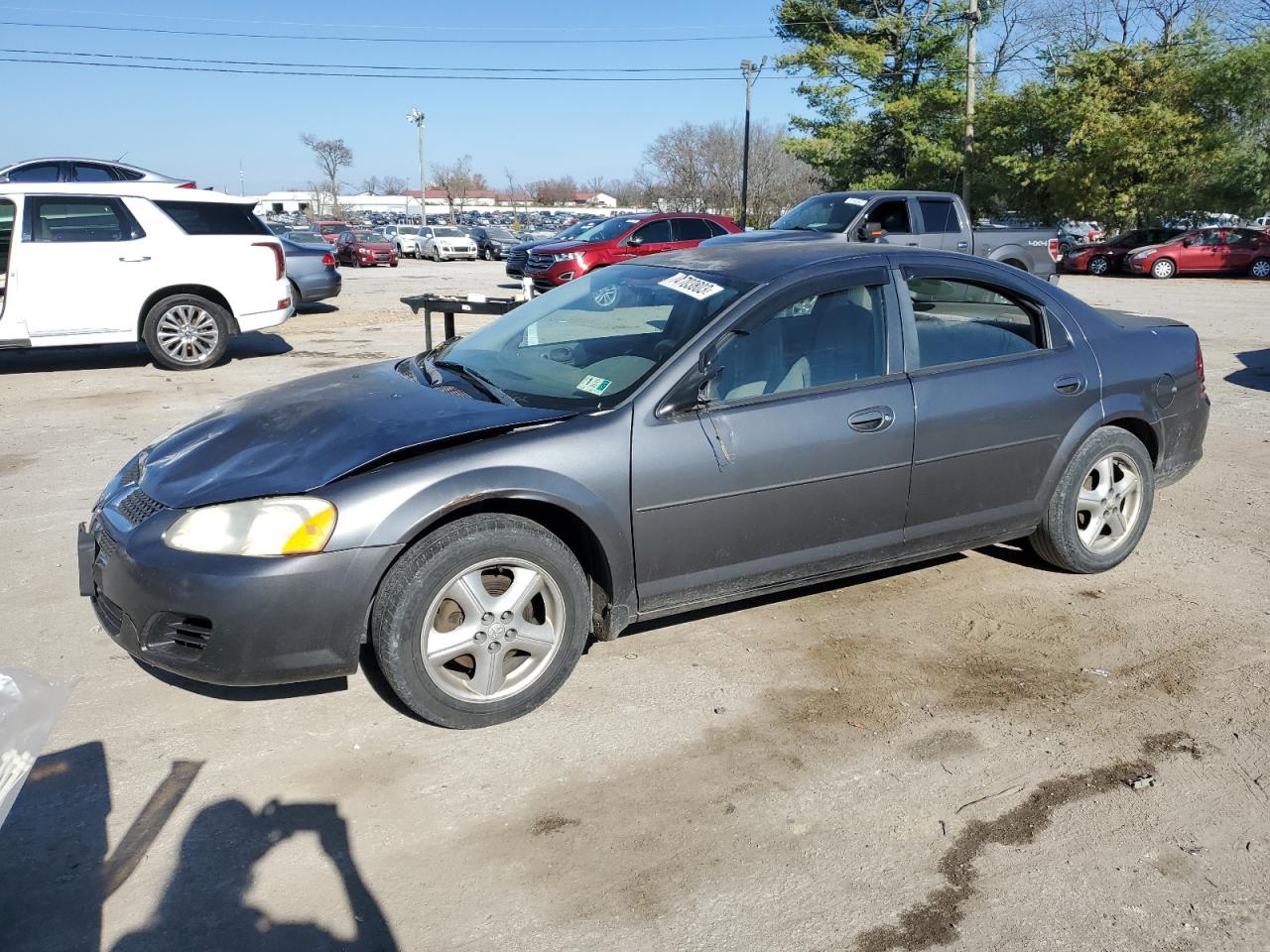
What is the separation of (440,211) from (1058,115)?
8627cm

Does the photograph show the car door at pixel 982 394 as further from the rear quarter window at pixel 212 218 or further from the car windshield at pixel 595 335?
the rear quarter window at pixel 212 218

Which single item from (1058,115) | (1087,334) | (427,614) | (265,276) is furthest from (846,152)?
(427,614)

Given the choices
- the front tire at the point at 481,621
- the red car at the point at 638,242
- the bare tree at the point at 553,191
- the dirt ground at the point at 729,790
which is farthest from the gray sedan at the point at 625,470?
the bare tree at the point at 553,191

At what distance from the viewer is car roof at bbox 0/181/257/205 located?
936 centimetres

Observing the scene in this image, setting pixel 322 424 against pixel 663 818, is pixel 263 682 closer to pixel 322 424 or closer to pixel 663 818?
pixel 322 424

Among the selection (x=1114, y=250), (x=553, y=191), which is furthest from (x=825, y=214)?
(x=553, y=191)

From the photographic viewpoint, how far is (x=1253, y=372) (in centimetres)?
1047

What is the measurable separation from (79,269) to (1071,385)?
8830mm

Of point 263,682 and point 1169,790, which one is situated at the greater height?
point 263,682

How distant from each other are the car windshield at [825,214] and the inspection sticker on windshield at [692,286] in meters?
10.5

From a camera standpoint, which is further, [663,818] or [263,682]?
[263,682]

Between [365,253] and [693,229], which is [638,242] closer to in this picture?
[693,229]

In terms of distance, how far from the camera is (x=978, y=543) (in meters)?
4.43

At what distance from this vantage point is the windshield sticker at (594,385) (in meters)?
3.76
